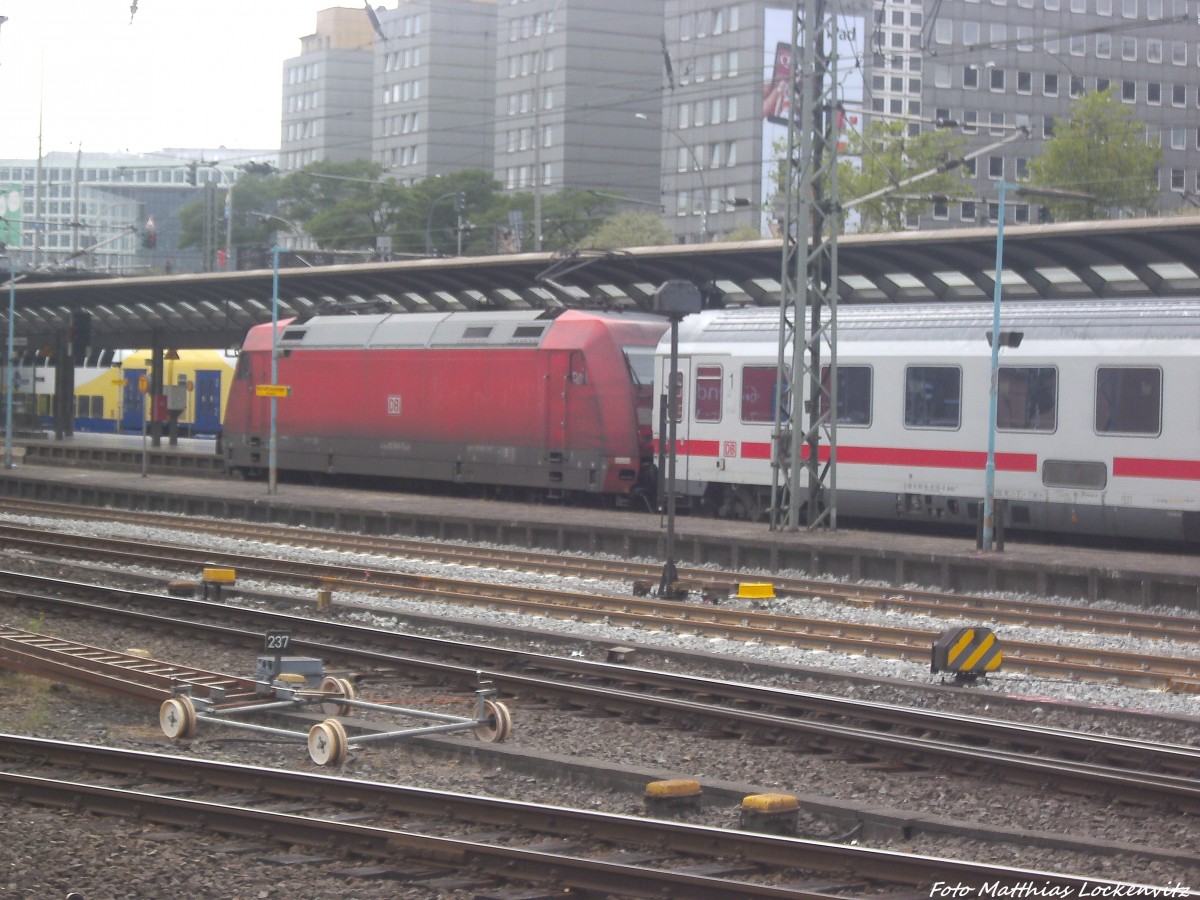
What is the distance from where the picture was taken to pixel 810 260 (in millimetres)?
22766

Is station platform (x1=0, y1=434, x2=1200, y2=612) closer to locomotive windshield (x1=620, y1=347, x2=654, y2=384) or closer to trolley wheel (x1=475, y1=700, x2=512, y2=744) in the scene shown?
locomotive windshield (x1=620, y1=347, x2=654, y2=384)

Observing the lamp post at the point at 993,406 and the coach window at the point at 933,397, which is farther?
the coach window at the point at 933,397

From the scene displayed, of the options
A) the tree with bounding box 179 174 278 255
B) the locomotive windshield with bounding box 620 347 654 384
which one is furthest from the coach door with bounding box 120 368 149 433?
the tree with bounding box 179 174 278 255

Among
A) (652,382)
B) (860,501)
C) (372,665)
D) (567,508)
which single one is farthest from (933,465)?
(372,665)

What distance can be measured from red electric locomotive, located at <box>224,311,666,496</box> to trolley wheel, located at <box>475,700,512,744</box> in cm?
1711

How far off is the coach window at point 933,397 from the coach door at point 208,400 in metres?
41.9

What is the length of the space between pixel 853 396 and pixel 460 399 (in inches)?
347

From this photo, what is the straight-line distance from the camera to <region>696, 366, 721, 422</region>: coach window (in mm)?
25922

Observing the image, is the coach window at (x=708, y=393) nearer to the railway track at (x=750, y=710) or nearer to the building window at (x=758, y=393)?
the building window at (x=758, y=393)

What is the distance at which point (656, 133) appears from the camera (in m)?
104

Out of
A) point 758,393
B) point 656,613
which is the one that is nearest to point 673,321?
point 656,613

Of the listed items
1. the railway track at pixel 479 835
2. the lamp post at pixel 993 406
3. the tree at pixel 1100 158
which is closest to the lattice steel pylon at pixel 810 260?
the lamp post at pixel 993 406

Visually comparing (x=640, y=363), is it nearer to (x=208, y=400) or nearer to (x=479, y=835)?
(x=479, y=835)

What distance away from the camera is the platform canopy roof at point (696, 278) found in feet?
74.4
